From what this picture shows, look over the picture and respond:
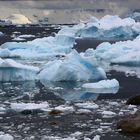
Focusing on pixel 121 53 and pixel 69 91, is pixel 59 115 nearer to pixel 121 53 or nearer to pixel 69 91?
pixel 69 91

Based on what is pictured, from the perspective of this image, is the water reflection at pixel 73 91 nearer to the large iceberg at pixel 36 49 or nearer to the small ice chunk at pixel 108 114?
the small ice chunk at pixel 108 114

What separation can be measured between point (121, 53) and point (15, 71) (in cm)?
961

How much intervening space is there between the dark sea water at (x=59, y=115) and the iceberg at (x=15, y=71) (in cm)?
37

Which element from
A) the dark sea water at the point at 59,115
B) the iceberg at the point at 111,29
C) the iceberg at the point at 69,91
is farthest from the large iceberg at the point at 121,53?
the iceberg at the point at 111,29

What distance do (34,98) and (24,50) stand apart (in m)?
13.6

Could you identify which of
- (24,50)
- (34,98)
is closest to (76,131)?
(34,98)

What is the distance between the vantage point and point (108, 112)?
30.6 ft

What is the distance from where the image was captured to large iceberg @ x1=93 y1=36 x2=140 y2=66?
20.6 metres

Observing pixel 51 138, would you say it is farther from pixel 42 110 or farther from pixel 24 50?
pixel 24 50

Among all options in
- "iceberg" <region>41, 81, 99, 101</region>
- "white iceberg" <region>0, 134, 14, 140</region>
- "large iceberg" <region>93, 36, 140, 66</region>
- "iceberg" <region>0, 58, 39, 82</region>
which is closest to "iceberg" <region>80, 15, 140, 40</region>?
"large iceberg" <region>93, 36, 140, 66</region>

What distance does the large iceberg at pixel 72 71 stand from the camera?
14312 millimetres

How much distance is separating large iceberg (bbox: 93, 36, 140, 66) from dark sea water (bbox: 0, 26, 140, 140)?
21.4 ft

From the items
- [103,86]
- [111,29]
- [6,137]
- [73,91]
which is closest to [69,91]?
[73,91]

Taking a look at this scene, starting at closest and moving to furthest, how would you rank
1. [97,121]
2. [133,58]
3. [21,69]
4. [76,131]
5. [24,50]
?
[76,131]
[97,121]
[21,69]
[133,58]
[24,50]
